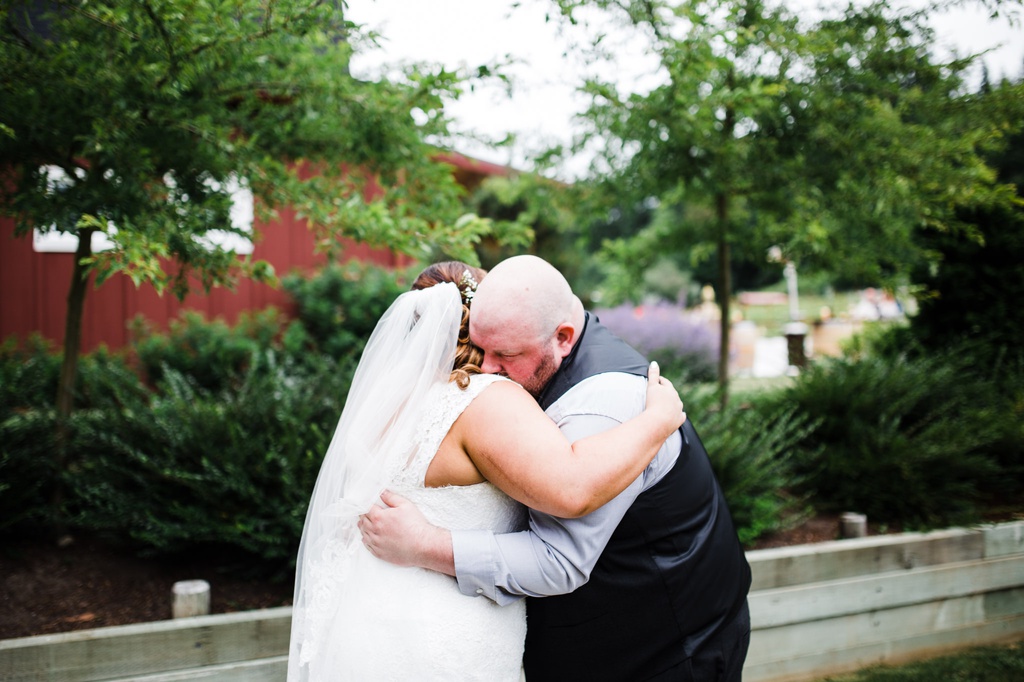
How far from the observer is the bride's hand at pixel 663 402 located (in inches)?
76.7

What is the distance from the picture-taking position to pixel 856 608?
3.78m

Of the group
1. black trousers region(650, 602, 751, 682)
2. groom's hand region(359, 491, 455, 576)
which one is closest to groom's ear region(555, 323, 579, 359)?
groom's hand region(359, 491, 455, 576)

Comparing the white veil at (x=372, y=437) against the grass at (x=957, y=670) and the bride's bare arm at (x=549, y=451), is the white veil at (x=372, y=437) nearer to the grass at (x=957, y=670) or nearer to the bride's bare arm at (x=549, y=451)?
the bride's bare arm at (x=549, y=451)

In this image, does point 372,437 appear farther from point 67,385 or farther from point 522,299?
point 67,385

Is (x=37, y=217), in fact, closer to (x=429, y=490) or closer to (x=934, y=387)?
(x=429, y=490)

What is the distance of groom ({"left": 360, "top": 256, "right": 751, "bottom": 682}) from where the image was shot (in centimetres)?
195

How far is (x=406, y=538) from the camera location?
1964mm

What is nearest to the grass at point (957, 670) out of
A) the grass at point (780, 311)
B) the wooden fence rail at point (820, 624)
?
the wooden fence rail at point (820, 624)

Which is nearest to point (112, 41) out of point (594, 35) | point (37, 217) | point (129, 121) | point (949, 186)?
point (129, 121)

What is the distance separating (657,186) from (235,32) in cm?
340

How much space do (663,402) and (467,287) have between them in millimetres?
736

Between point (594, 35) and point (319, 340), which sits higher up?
point (594, 35)

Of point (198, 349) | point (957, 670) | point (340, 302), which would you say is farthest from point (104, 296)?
point (957, 670)

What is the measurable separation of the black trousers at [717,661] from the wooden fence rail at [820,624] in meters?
1.30
